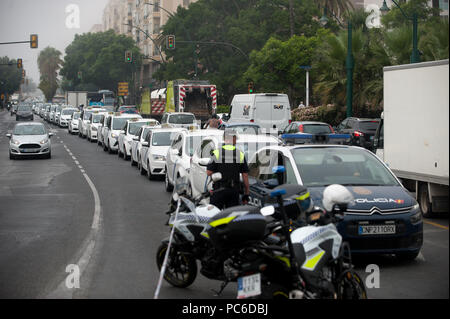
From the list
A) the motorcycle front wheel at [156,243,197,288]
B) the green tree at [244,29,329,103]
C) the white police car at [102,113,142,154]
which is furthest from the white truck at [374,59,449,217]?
the green tree at [244,29,329,103]

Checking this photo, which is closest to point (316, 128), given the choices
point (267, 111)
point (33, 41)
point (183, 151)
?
point (267, 111)

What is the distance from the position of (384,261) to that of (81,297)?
4.02 meters

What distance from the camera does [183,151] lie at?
54.9 feet

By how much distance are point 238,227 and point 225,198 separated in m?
3.02

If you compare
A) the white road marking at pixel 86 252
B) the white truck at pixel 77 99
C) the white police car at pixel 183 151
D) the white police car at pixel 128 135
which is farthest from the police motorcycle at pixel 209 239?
the white truck at pixel 77 99

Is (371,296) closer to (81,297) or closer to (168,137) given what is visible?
(81,297)

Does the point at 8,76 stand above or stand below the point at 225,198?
above

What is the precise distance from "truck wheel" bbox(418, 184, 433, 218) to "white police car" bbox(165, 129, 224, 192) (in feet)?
15.7

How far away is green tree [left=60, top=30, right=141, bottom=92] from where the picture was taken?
107 metres

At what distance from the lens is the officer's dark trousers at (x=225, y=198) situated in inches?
366

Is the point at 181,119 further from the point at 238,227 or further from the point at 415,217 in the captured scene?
the point at 238,227

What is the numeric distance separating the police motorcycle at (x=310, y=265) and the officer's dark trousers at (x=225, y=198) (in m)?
2.73
